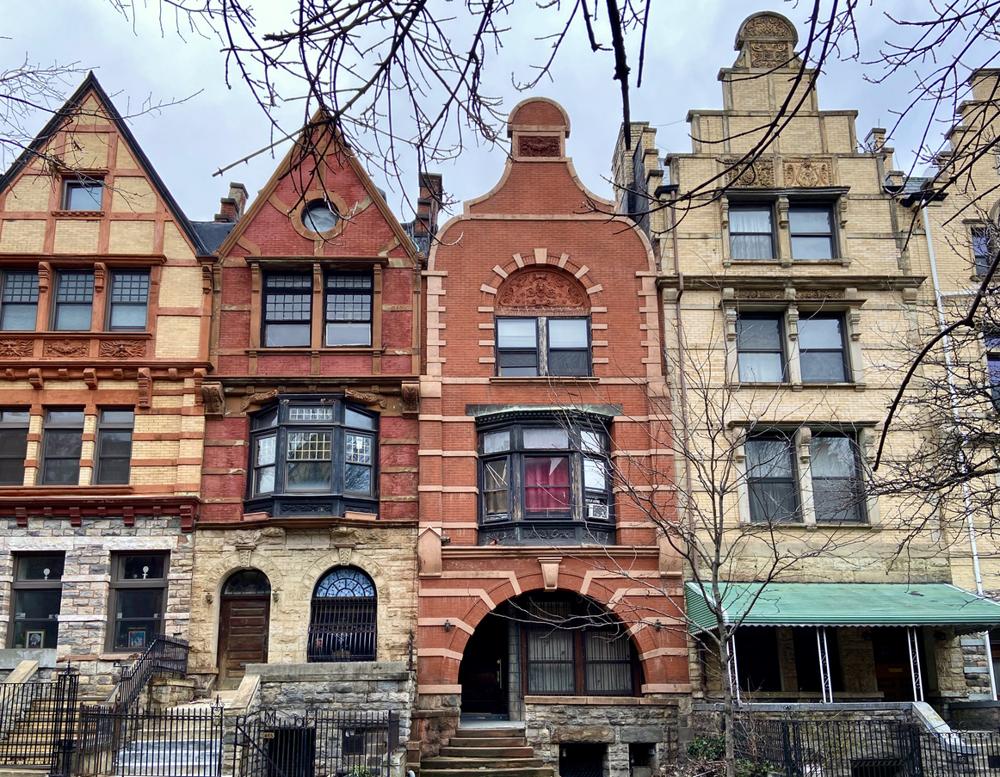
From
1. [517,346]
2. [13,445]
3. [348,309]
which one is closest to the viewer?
[13,445]

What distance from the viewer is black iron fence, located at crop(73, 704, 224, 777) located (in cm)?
1584

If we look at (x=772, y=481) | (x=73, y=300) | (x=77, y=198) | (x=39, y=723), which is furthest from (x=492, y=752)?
(x=77, y=198)

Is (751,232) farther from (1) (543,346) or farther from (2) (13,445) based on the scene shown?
(2) (13,445)

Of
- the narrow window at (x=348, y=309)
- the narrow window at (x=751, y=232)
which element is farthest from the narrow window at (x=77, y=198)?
the narrow window at (x=751, y=232)

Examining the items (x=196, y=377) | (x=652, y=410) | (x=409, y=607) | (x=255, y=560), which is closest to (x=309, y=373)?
(x=196, y=377)

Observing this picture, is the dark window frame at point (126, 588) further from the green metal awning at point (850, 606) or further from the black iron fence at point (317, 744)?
the green metal awning at point (850, 606)

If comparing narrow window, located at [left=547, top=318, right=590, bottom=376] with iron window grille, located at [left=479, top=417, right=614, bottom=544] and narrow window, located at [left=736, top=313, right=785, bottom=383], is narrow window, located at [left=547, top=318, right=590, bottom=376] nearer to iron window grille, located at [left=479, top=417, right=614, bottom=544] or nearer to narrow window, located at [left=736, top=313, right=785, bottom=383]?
iron window grille, located at [left=479, top=417, right=614, bottom=544]

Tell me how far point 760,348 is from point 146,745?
1493 centimetres

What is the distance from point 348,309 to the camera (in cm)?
2323

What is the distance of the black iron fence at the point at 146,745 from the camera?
15.8 metres

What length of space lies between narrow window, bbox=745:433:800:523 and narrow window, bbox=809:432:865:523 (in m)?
0.48

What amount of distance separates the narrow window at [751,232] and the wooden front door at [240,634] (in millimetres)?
13189

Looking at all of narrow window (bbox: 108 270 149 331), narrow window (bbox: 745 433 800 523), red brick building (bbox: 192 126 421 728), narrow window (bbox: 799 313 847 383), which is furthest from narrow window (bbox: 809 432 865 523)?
narrow window (bbox: 108 270 149 331)

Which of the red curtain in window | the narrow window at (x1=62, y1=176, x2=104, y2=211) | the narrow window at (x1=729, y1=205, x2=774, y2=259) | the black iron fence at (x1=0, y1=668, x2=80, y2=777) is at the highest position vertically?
the narrow window at (x1=62, y1=176, x2=104, y2=211)
